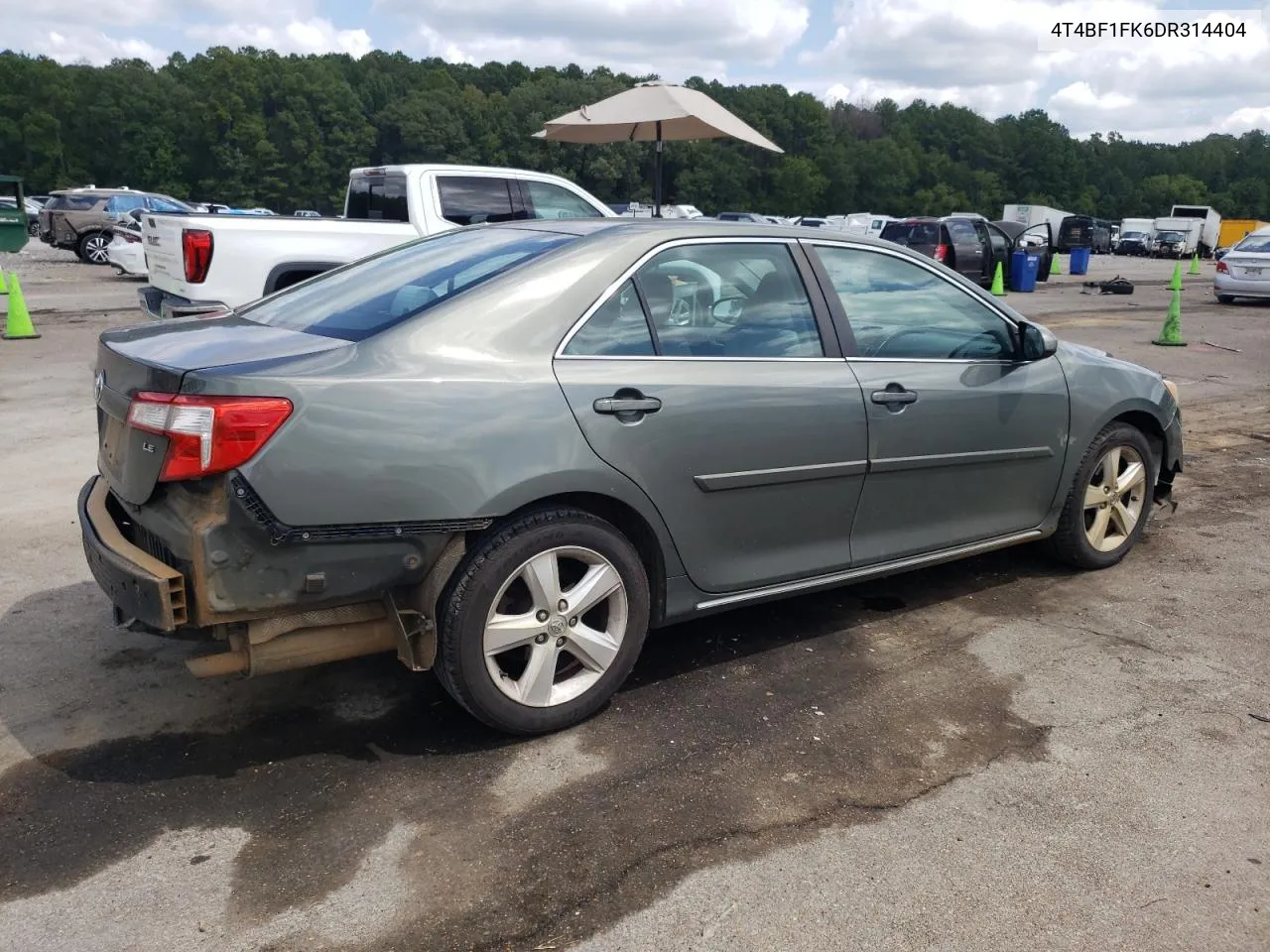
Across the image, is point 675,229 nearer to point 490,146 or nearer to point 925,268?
point 925,268

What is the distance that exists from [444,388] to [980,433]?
7.60ft

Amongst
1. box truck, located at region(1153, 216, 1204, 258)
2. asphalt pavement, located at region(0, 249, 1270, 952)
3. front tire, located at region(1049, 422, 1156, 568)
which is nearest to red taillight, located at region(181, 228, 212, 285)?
asphalt pavement, located at region(0, 249, 1270, 952)

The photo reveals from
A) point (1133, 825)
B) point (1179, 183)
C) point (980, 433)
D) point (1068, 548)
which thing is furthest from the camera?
point (1179, 183)

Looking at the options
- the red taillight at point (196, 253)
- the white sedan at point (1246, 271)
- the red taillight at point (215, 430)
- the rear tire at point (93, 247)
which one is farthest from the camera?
the rear tire at point (93, 247)

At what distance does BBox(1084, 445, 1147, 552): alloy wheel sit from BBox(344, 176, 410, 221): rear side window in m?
6.94

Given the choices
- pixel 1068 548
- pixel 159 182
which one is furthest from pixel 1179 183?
pixel 1068 548

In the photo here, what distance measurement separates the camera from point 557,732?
3.41 metres

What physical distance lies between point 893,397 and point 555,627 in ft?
5.22

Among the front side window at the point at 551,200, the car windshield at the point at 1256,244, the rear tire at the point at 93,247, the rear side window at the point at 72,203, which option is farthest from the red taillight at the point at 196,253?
the rear side window at the point at 72,203

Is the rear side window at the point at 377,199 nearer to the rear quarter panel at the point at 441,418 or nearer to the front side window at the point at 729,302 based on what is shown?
the front side window at the point at 729,302

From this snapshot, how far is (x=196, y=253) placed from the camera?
322 inches

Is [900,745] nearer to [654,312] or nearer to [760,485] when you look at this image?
[760,485]

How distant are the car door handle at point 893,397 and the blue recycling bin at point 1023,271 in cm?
2080

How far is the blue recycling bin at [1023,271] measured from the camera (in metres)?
23.2
